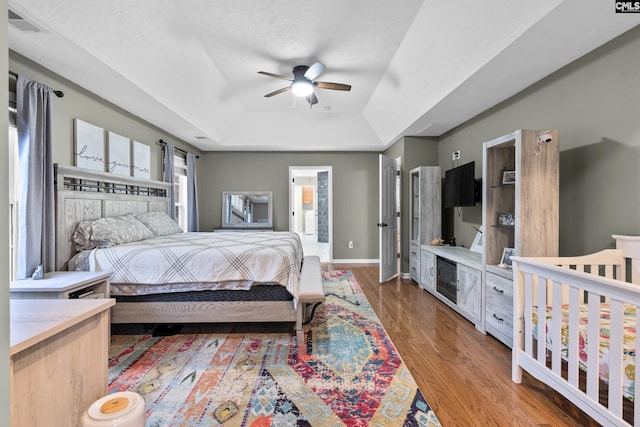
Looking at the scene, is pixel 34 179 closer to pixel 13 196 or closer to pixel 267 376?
pixel 13 196

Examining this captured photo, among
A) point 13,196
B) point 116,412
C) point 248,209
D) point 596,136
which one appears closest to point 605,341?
point 596,136

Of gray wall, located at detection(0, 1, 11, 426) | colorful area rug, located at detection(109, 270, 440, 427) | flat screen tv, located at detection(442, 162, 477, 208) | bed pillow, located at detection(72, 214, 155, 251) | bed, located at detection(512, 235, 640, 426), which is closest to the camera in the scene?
gray wall, located at detection(0, 1, 11, 426)

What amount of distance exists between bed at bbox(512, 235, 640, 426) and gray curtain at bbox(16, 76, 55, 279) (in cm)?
352

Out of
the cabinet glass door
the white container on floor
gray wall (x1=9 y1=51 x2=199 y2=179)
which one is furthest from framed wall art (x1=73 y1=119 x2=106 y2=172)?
the cabinet glass door

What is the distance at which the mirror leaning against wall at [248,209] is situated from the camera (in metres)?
5.94

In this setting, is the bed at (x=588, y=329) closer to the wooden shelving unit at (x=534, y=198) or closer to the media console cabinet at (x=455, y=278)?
the wooden shelving unit at (x=534, y=198)

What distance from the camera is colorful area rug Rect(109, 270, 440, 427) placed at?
1.61m

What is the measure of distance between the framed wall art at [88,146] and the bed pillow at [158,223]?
0.69 metres

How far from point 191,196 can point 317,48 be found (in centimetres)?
345

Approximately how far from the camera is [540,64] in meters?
2.28

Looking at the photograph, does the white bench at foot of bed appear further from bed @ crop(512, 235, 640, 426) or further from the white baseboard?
the white baseboard

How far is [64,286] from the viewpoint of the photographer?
194cm

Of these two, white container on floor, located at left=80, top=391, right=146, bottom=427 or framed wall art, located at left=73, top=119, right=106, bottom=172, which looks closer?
white container on floor, located at left=80, top=391, right=146, bottom=427

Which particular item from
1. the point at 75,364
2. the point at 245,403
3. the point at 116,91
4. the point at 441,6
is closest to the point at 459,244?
the point at 441,6
